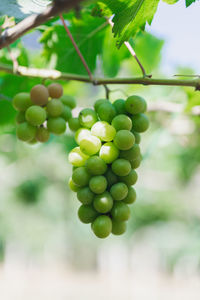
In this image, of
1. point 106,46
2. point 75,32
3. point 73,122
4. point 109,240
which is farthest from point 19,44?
point 109,240

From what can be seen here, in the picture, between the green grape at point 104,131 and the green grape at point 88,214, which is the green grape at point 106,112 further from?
the green grape at point 88,214

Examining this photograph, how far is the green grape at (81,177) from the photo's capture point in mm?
576

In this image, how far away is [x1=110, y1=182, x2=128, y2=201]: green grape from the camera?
566 mm

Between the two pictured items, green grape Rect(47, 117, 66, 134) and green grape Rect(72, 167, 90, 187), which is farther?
green grape Rect(47, 117, 66, 134)

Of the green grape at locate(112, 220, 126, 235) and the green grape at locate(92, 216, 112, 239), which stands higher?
the green grape at locate(92, 216, 112, 239)

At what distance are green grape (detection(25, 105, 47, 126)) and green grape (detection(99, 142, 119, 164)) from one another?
0.16 m

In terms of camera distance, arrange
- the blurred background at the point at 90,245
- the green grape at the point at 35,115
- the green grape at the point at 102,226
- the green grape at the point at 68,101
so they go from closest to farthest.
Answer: the green grape at the point at 102,226, the green grape at the point at 35,115, the green grape at the point at 68,101, the blurred background at the point at 90,245

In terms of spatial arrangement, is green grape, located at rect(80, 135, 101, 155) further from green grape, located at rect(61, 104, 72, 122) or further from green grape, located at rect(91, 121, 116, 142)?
green grape, located at rect(61, 104, 72, 122)

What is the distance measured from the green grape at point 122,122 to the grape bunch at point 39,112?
16 cm

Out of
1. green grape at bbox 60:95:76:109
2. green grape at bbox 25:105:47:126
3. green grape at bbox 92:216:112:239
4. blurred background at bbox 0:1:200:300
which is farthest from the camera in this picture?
blurred background at bbox 0:1:200:300

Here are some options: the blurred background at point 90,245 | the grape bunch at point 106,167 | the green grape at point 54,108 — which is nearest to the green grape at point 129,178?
the grape bunch at point 106,167

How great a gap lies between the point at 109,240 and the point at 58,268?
350cm

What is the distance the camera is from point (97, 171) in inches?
22.5

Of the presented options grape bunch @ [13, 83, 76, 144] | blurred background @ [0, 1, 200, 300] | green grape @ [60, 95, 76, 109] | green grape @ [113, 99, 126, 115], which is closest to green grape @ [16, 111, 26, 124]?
grape bunch @ [13, 83, 76, 144]
